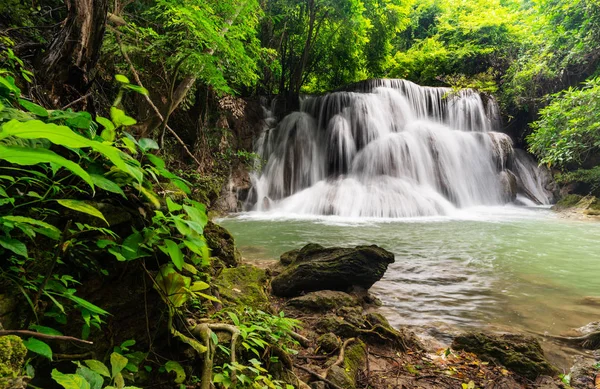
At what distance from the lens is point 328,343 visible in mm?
2453

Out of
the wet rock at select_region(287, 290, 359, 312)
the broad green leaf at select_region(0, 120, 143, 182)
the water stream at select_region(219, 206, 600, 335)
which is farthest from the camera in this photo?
the water stream at select_region(219, 206, 600, 335)

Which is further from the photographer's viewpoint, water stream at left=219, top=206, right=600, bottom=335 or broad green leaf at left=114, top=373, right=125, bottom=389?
water stream at left=219, top=206, right=600, bottom=335

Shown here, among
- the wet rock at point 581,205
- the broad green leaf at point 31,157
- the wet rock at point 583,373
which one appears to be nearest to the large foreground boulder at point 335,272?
the wet rock at point 583,373

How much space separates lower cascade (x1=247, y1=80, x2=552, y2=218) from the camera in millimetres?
13452

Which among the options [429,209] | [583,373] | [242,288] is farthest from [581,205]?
[242,288]

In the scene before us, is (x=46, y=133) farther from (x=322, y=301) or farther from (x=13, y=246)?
(x=322, y=301)

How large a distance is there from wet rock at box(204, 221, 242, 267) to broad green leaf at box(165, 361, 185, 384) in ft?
7.15

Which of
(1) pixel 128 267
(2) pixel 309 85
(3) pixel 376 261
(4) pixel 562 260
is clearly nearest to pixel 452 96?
(2) pixel 309 85

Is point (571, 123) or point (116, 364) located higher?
point (571, 123)

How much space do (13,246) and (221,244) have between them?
3.05m

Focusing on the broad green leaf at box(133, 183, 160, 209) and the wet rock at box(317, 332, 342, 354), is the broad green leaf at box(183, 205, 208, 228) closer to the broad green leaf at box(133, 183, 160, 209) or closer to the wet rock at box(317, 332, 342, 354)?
the broad green leaf at box(133, 183, 160, 209)

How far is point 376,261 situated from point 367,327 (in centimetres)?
138

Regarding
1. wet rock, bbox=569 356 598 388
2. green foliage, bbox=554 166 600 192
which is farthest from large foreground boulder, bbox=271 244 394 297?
green foliage, bbox=554 166 600 192

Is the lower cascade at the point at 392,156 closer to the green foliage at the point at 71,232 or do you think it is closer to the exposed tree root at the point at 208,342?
the exposed tree root at the point at 208,342
